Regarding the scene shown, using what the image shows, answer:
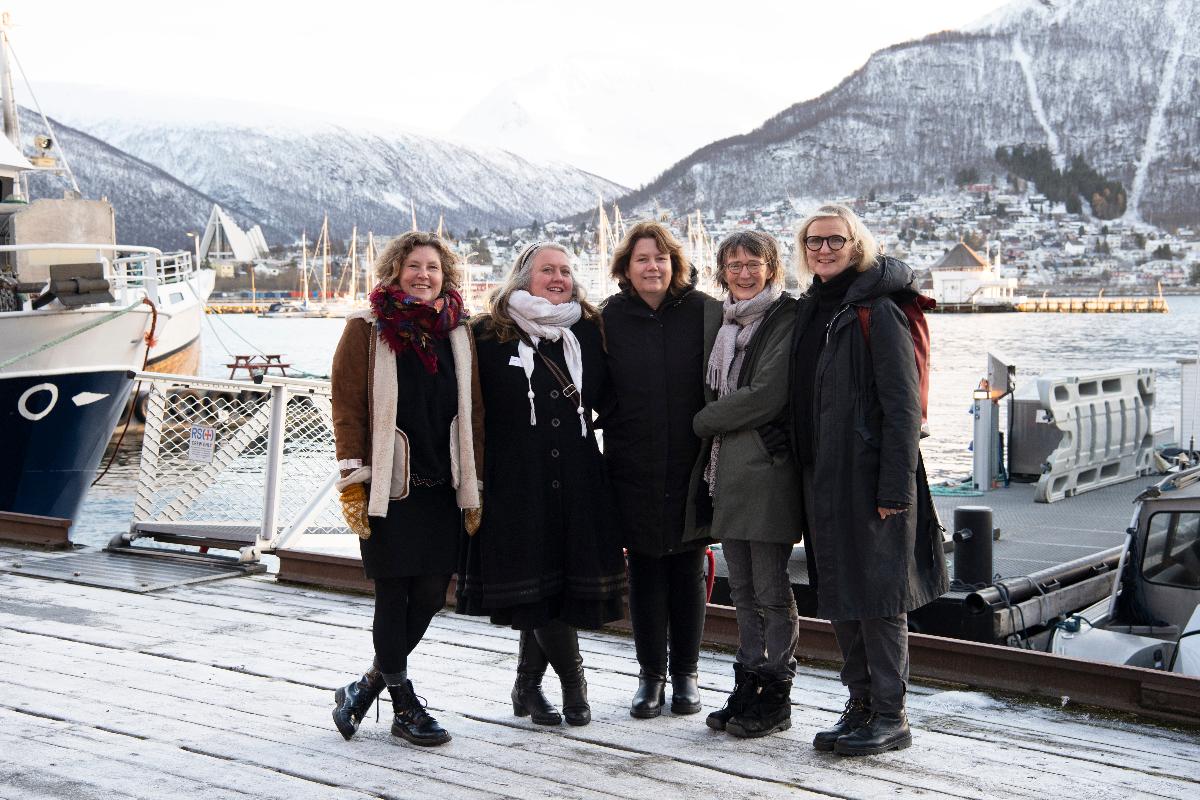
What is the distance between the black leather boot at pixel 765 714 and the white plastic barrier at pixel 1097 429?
6604mm

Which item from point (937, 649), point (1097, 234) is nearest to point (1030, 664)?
point (937, 649)

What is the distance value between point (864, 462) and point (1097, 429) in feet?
25.7

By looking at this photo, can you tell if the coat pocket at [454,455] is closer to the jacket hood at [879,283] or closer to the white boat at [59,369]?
the jacket hood at [879,283]

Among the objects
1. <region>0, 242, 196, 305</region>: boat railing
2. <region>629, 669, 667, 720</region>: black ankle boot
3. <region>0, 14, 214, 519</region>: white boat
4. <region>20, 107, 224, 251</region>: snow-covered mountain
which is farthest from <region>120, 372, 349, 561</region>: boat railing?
<region>20, 107, 224, 251</region>: snow-covered mountain

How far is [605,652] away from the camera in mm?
4609

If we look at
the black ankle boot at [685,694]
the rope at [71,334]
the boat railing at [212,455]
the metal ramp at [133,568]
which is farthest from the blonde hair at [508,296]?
the rope at [71,334]

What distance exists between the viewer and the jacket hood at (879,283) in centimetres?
330

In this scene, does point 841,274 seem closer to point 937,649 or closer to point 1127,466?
point 937,649

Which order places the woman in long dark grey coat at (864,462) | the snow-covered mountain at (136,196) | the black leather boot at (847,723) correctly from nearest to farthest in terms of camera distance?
the woman in long dark grey coat at (864,462) < the black leather boot at (847,723) < the snow-covered mountain at (136,196)

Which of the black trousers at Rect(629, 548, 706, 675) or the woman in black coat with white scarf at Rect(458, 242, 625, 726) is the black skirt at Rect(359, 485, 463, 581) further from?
the black trousers at Rect(629, 548, 706, 675)

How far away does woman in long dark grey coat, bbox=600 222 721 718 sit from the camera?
3652 millimetres

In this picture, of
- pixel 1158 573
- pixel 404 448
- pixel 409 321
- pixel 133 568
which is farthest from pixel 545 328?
pixel 1158 573

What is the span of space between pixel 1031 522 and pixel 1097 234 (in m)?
203

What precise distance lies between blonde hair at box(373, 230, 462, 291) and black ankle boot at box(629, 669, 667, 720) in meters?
1.29
